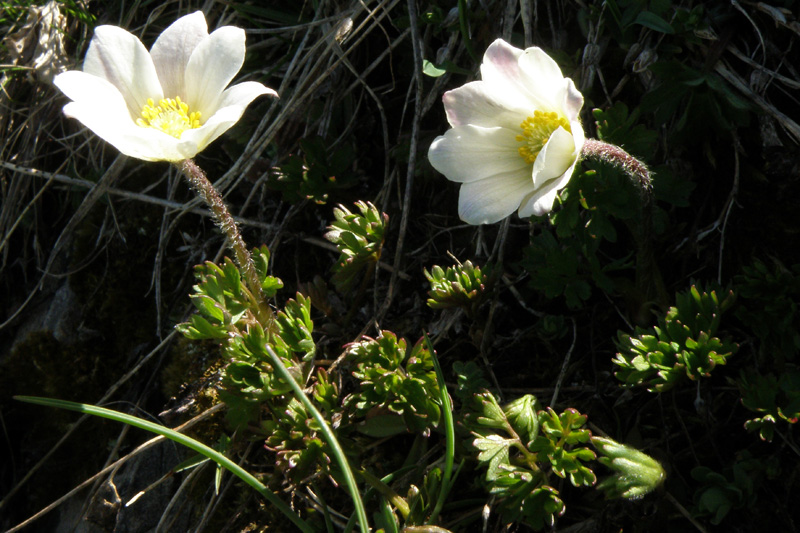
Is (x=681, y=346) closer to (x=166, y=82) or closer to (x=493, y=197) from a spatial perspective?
(x=493, y=197)

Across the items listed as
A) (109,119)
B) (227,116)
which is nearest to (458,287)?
(227,116)

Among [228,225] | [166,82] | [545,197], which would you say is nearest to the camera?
[545,197]

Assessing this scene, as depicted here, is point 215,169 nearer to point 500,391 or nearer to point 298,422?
point 298,422

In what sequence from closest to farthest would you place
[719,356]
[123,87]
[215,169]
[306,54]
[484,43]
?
[719,356] < [123,87] < [484,43] < [306,54] < [215,169]

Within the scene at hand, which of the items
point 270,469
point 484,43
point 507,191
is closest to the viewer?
point 507,191

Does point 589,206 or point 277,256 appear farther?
point 277,256

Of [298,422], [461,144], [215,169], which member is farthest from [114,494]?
[461,144]

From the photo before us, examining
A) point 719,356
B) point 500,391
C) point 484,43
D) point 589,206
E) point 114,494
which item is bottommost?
point 114,494
